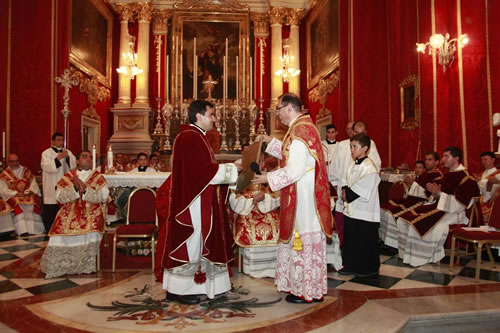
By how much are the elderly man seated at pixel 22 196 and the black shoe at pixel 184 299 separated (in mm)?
5112

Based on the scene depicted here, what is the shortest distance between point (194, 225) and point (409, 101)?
21.6 ft

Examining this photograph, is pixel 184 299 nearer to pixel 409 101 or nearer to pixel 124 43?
pixel 409 101

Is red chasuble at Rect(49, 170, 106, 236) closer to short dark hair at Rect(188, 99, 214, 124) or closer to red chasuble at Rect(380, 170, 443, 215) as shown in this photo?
short dark hair at Rect(188, 99, 214, 124)

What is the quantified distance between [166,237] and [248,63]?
37.0 feet

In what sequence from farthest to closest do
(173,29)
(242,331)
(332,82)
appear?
(173,29)
(332,82)
(242,331)

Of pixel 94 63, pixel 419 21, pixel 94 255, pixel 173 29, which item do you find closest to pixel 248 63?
pixel 173 29

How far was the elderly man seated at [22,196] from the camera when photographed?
769 cm

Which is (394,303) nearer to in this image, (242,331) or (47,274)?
(242,331)

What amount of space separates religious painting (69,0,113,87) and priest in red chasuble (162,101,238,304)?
8.37 m

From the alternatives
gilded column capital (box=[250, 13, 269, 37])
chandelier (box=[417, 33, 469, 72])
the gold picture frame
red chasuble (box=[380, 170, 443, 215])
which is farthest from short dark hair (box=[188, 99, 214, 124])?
gilded column capital (box=[250, 13, 269, 37])

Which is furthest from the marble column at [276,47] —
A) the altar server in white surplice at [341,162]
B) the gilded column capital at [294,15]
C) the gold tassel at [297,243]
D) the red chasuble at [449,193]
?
the gold tassel at [297,243]

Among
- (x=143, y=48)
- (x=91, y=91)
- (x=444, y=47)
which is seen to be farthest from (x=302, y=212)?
(x=143, y=48)

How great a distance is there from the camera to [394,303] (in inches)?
155

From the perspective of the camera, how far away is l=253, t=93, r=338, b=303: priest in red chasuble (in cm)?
374
